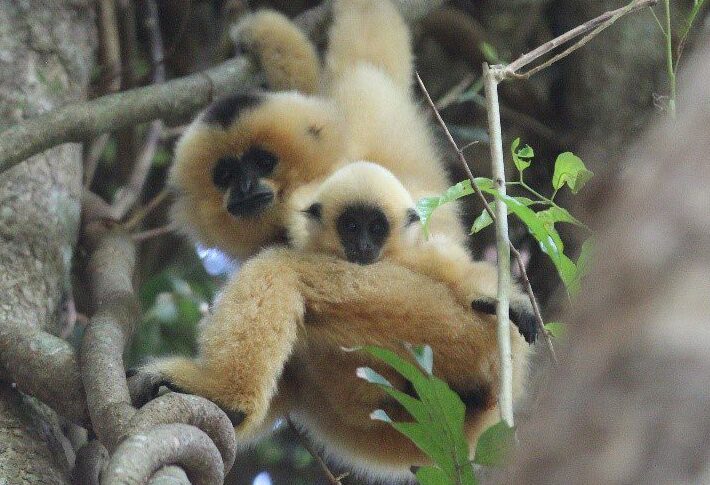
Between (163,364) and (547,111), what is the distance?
12.0 feet

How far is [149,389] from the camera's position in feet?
9.45

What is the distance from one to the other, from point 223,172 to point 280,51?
2.91 feet

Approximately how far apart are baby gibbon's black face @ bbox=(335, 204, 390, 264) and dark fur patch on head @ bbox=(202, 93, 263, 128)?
0.82 metres

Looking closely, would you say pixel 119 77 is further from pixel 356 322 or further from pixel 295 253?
pixel 356 322

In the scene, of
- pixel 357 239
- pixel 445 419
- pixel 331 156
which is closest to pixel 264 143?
pixel 331 156

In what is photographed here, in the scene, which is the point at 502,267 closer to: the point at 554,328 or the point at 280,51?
the point at 554,328

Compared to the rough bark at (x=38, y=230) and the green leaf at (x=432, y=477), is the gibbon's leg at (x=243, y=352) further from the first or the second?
the green leaf at (x=432, y=477)

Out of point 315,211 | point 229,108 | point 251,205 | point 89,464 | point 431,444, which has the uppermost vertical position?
point 229,108

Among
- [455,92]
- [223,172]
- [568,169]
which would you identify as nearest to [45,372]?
[223,172]

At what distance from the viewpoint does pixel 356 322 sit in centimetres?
302

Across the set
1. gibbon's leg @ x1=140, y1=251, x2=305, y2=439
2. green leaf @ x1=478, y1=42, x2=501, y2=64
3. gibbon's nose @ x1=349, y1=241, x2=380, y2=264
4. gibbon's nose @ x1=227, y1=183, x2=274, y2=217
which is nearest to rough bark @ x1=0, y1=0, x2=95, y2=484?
gibbon's leg @ x1=140, y1=251, x2=305, y2=439

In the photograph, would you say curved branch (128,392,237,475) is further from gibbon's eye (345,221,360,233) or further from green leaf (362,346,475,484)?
gibbon's eye (345,221,360,233)

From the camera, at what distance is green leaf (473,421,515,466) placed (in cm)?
184

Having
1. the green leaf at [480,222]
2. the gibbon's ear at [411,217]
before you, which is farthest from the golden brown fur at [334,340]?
the green leaf at [480,222]
